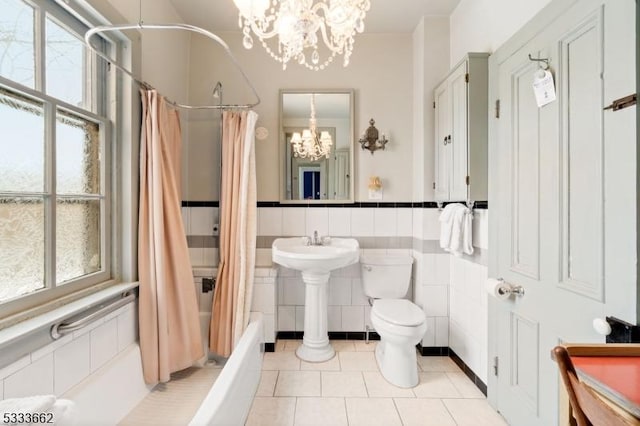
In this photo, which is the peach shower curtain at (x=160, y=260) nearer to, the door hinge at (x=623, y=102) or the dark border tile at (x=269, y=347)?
the dark border tile at (x=269, y=347)

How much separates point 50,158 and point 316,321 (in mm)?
1830

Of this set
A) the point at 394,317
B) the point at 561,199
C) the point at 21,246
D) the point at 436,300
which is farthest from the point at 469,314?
the point at 21,246

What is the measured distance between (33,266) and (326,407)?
62.5 inches

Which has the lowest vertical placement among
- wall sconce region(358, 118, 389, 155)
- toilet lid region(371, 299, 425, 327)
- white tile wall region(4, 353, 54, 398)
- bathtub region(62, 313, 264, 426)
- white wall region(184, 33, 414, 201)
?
bathtub region(62, 313, 264, 426)

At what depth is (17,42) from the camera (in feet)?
3.68

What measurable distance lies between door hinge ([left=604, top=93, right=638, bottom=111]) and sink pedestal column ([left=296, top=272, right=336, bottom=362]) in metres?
1.73

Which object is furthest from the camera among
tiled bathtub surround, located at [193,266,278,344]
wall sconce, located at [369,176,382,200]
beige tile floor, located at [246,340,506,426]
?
wall sconce, located at [369,176,382,200]

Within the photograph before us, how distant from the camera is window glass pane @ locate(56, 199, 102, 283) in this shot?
1.35 meters

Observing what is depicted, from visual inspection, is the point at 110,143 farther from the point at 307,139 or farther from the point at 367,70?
the point at 367,70

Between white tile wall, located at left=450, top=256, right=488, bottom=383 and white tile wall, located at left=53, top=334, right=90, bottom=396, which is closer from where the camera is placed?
white tile wall, located at left=53, top=334, right=90, bottom=396

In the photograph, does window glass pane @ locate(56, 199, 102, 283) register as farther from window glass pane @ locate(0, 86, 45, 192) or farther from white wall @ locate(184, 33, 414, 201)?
white wall @ locate(184, 33, 414, 201)

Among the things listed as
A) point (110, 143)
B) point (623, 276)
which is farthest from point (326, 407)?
point (110, 143)

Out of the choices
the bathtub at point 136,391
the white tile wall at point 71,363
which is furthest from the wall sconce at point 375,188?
the white tile wall at point 71,363

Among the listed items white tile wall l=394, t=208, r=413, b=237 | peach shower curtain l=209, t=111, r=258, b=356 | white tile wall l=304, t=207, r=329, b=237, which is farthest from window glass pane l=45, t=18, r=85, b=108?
white tile wall l=394, t=208, r=413, b=237
